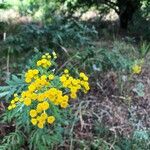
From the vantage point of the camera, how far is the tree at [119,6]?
662cm

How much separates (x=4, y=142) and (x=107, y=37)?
3.05 m

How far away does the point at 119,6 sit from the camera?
262 inches

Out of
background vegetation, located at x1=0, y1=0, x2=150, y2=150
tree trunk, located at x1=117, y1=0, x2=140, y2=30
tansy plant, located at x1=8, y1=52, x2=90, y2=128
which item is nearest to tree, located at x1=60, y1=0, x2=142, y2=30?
tree trunk, located at x1=117, y1=0, x2=140, y2=30

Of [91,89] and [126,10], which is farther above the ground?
[126,10]

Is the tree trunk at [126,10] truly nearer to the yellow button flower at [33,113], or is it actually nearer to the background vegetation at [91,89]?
the background vegetation at [91,89]

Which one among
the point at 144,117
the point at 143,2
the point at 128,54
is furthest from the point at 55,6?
the point at 144,117

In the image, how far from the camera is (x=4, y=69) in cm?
460

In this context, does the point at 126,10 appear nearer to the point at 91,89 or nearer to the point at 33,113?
the point at 91,89

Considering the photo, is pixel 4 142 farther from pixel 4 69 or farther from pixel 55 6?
pixel 55 6

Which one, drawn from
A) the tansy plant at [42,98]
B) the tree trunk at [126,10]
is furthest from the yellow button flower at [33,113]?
the tree trunk at [126,10]

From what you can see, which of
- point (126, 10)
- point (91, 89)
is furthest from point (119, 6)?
point (91, 89)

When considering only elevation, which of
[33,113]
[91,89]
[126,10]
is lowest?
[91,89]

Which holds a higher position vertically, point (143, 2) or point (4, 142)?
point (143, 2)

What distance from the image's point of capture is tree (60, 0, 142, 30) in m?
6.62
